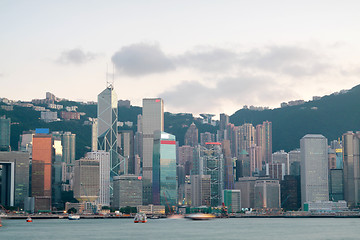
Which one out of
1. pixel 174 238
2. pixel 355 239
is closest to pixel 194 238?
pixel 174 238

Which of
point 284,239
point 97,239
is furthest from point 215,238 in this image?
point 97,239

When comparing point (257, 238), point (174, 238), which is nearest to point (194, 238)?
point (174, 238)

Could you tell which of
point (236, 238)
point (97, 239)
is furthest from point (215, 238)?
point (97, 239)

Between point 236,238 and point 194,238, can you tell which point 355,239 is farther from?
point 194,238

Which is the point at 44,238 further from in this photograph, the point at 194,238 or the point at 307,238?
the point at 307,238

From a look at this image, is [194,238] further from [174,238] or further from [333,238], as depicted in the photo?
[333,238]

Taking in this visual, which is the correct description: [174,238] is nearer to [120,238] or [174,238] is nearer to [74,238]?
[120,238]
